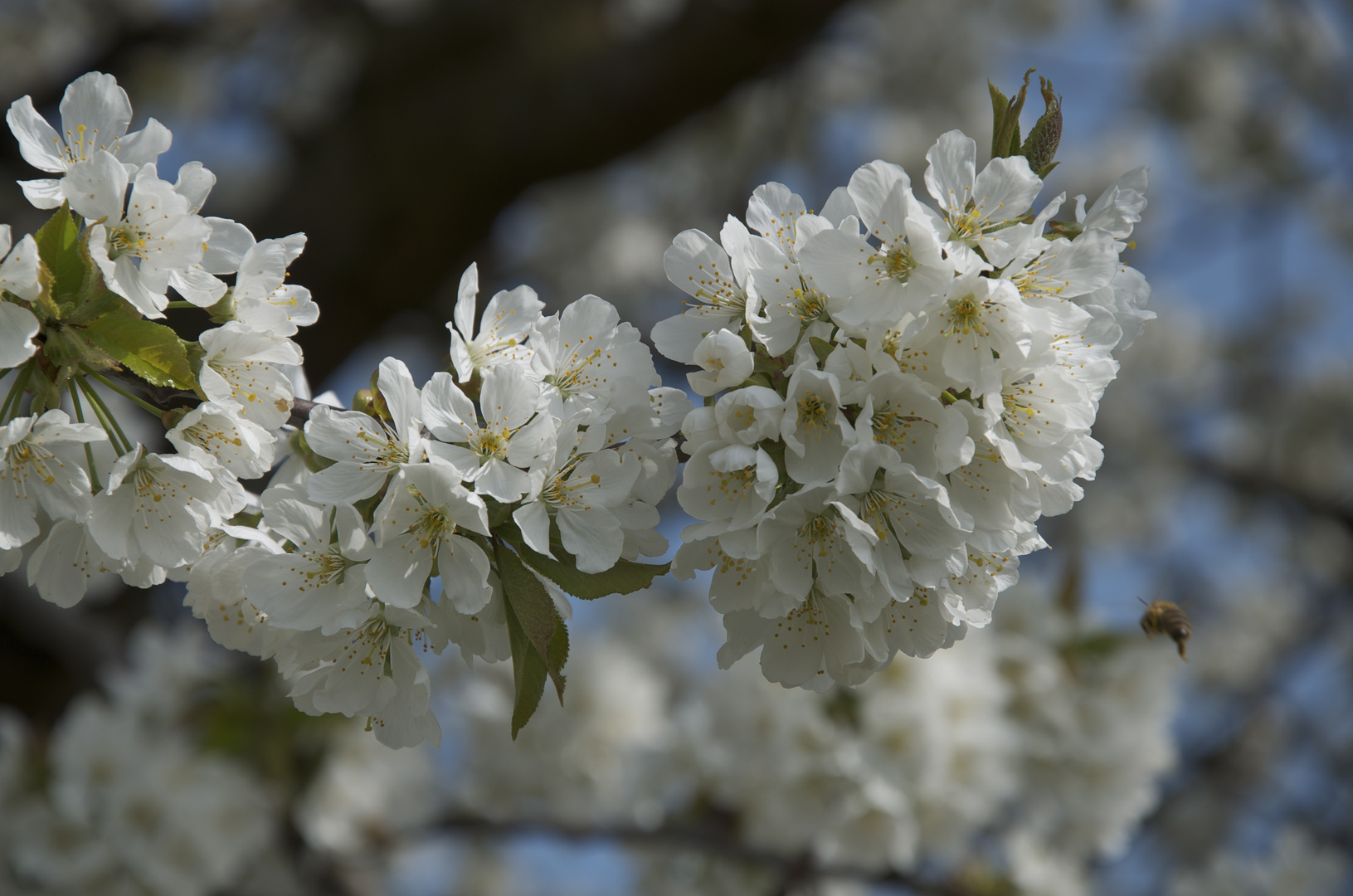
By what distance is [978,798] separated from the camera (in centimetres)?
313

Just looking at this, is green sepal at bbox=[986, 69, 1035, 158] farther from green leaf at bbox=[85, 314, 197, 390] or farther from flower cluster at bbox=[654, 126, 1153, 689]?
green leaf at bbox=[85, 314, 197, 390]

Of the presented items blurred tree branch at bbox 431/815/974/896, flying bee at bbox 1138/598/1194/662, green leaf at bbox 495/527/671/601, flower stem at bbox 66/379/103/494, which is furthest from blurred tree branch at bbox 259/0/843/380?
green leaf at bbox 495/527/671/601

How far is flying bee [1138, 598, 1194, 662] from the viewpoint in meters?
2.08

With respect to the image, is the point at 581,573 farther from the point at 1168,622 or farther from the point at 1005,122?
the point at 1168,622

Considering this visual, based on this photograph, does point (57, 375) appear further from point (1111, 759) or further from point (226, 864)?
point (1111, 759)

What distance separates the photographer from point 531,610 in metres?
1.36

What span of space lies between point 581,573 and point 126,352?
65 cm

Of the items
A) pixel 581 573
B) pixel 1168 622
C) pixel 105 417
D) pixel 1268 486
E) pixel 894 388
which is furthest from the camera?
pixel 1268 486

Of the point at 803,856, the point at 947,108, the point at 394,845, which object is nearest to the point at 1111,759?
the point at 803,856

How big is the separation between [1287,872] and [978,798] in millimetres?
1790

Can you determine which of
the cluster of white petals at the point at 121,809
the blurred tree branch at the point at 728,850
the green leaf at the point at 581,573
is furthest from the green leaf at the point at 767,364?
the cluster of white petals at the point at 121,809

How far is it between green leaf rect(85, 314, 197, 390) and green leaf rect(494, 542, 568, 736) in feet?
1.56

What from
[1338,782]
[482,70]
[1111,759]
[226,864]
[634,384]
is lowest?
[1338,782]

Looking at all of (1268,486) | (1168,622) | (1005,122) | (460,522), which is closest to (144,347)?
(460,522)
